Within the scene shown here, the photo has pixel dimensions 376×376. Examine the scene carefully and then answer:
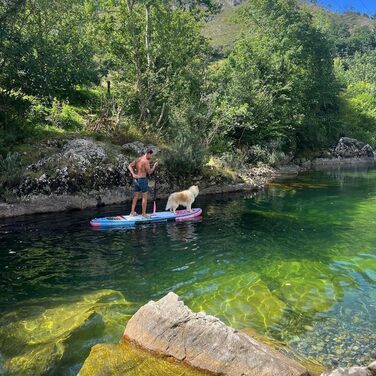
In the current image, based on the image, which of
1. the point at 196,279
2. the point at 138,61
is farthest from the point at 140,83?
the point at 196,279

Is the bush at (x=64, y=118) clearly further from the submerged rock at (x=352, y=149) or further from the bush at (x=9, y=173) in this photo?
the submerged rock at (x=352, y=149)

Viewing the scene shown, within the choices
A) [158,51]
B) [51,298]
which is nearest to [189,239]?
[51,298]

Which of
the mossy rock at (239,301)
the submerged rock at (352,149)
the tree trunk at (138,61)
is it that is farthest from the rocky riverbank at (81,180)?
the submerged rock at (352,149)

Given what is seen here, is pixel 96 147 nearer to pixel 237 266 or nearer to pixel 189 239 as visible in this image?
pixel 189 239

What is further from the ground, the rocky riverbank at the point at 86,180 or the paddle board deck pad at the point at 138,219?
the rocky riverbank at the point at 86,180

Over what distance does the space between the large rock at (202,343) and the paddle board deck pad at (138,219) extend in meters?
9.23

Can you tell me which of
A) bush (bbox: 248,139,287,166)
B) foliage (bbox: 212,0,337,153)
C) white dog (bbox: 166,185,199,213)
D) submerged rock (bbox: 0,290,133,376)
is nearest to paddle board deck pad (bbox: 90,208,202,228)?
white dog (bbox: 166,185,199,213)

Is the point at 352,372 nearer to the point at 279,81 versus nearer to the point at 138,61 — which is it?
the point at 138,61

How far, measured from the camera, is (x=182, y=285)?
10.5 metres

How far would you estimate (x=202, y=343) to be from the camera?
6617 mm

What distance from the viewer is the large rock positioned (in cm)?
619

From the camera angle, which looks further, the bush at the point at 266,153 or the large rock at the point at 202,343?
the bush at the point at 266,153

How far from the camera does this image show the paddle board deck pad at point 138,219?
16406mm

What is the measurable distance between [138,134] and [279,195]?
30.6 ft
